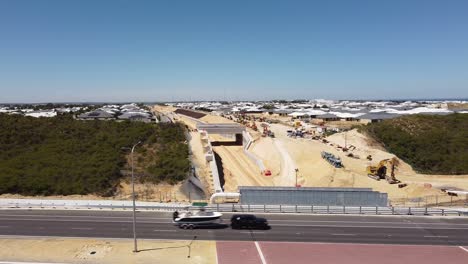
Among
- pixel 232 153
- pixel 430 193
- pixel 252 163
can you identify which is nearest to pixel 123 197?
pixel 252 163

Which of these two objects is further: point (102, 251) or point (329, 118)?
point (329, 118)

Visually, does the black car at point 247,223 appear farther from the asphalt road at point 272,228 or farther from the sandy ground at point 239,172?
the sandy ground at point 239,172

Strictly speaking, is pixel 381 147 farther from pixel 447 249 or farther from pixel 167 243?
pixel 167 243

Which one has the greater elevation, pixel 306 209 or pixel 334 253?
pixel 334 253

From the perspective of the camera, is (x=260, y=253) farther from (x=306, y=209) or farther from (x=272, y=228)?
(x=306, y=209)

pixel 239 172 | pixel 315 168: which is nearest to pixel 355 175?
pixel 315 168

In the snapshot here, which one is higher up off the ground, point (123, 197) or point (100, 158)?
point (100, 158)
